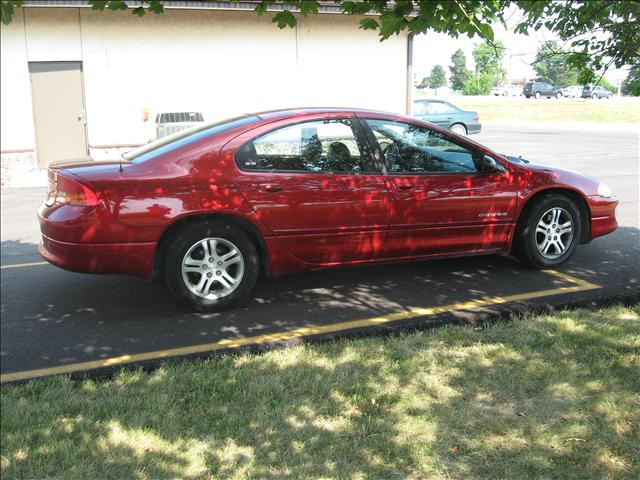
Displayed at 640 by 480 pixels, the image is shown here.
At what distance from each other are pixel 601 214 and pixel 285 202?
3.22 m

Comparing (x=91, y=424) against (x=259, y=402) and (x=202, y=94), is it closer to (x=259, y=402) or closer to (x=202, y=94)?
(x=259, y=402)

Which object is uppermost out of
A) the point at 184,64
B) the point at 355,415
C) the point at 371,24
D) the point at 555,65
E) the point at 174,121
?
the point at 184,64

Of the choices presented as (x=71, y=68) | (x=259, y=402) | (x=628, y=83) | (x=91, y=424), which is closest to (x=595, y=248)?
(x=628, y=83)

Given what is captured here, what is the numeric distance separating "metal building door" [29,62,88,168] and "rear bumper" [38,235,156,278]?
10298mm

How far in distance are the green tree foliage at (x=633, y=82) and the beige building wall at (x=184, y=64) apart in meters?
10.6

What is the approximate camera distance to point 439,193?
5559mm

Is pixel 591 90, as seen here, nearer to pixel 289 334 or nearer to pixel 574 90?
pixel 289 334

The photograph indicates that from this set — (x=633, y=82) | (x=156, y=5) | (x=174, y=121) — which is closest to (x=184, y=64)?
(x=174, y=121)

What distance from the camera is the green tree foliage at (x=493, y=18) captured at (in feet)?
11.5

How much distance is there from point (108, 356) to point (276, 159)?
1.96 m

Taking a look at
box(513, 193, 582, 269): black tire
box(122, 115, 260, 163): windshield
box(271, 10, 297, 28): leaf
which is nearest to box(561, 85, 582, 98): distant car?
box(513, 193, 582, 269): black tire

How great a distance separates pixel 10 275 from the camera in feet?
20.5

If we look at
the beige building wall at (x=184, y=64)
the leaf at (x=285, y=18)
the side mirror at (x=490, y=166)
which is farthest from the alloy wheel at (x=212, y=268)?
the beige building wall at (x=184, y=64)

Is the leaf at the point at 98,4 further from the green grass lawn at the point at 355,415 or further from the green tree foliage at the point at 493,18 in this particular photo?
the green grass lawn at the point at 355,415
